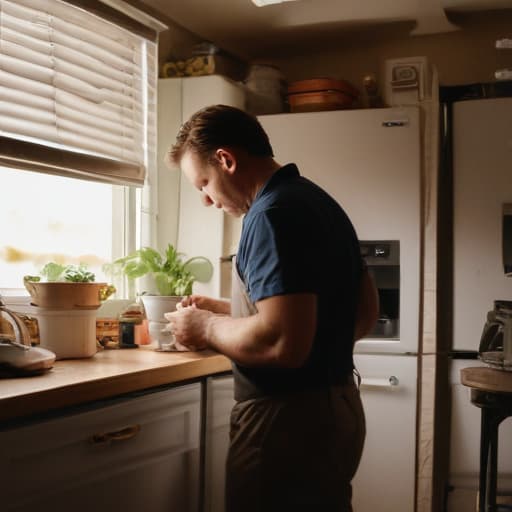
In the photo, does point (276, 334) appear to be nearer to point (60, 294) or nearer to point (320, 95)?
point (60, 294)

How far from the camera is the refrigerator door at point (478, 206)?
108 inches

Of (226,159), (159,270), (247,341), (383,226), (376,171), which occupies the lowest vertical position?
(247,341)

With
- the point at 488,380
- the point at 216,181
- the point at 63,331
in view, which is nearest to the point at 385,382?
the point at 488,380

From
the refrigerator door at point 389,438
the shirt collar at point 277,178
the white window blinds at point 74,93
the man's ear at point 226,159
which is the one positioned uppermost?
the white window blinds at point 74,93

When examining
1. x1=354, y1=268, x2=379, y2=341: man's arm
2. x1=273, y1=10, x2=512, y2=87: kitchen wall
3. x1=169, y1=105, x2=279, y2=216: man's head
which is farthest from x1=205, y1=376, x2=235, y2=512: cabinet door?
x1=273, y1=10, x2=512, y2=87: kitchen wall

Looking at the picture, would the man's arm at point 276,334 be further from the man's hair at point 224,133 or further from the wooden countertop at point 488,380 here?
the wooden countertop at point 488,380

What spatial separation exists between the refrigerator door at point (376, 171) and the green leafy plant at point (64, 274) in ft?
3.27

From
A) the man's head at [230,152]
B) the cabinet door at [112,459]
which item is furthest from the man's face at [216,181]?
the cabinet door at [112,459]

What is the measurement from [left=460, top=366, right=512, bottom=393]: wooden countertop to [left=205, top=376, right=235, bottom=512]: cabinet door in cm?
75

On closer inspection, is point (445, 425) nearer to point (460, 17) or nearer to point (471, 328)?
point (471, 328)

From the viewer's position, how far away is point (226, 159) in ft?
5.29

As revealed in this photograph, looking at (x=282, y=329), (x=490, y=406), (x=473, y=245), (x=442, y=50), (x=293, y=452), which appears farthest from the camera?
(x=442, y=50)

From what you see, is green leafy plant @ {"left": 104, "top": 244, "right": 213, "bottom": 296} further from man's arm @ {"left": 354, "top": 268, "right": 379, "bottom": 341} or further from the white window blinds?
man's arm @ {"left": 354, "top": 268, "right": 379, "bottom": 341}

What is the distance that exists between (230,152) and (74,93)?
99cm
